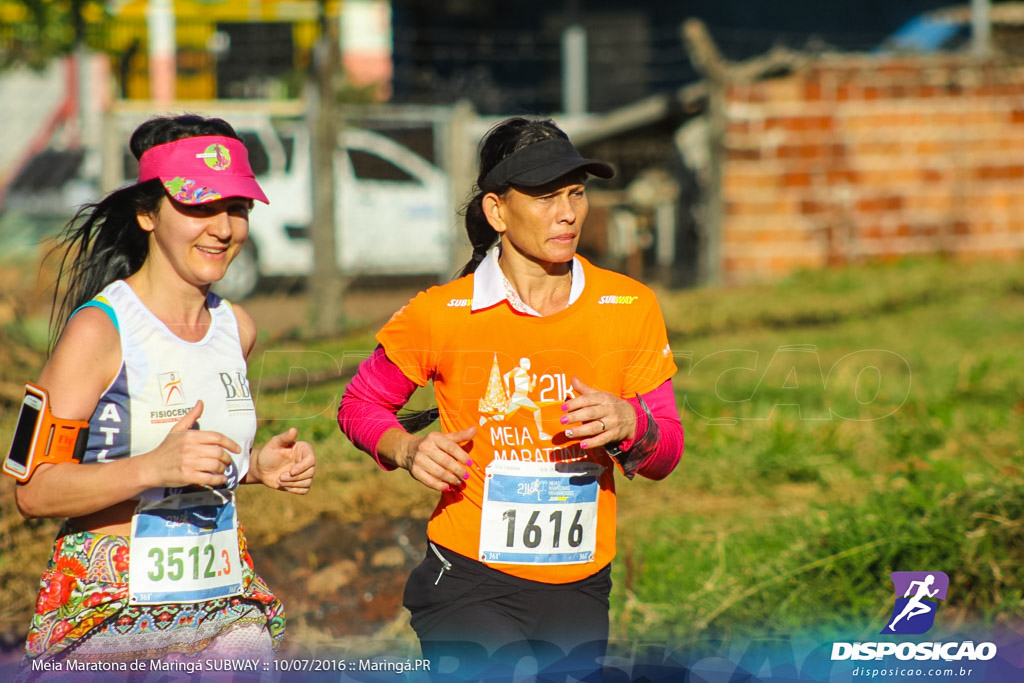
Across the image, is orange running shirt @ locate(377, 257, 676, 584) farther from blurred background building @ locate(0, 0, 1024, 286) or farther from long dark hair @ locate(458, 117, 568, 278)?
blurred background building @ locate(0, 0, 1024, 286)

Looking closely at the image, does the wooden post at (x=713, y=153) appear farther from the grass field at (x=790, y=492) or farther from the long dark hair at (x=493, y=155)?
the long dark hair at (x=493, y=155)

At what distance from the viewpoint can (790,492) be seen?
5.92 metres

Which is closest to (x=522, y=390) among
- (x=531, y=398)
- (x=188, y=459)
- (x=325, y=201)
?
(x=531, y=398)

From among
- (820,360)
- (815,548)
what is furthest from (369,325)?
(815,548)

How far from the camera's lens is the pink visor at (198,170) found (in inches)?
113

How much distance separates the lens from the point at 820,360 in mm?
9070

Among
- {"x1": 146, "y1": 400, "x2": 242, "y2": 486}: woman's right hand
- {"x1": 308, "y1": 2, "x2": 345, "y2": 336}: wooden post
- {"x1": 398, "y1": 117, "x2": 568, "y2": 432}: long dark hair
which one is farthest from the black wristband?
{"x1": 308, "y1": 2, "x2": 345, "y2": 336}: wooden post

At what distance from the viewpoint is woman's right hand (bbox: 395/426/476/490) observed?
107 inches

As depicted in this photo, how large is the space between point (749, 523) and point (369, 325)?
4.30 metres

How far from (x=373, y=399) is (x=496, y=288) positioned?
45cm

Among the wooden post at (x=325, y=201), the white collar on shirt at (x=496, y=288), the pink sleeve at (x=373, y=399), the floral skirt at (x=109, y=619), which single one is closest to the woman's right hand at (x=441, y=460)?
the pink sleeve at (x=373, y=399)

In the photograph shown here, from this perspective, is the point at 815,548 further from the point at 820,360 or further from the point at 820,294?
the point at 820,294

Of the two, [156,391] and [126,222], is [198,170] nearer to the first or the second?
[126,222]

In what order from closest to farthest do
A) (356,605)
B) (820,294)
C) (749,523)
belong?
(356,605) < (749,523) < (820,294)
